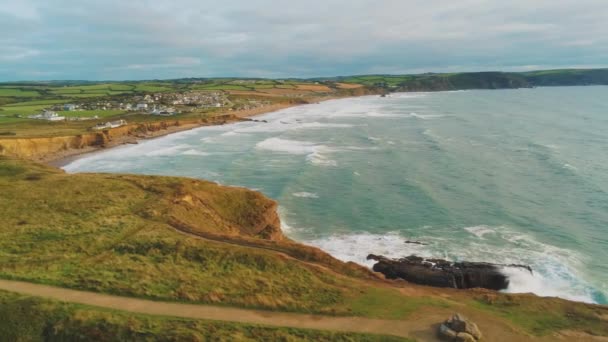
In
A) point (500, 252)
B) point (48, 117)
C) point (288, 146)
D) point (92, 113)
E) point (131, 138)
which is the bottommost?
point (500, 252)

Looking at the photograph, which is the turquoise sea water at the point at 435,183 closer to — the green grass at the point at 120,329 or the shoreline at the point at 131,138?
the shoreline at the point at 131,138

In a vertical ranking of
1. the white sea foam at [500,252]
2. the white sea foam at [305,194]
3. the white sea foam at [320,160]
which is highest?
the white sea foam at [320,160]

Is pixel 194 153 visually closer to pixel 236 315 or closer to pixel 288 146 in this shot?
pixel 288 146

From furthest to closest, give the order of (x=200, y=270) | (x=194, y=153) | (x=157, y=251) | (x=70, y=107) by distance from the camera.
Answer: (x=70, y=107) → (x=194, y=153) → (x=157, y=251) → (x=200, y=270)

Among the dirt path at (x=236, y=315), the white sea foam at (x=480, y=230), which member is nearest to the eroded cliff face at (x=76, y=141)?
the dirt path at (x=236, y=315)

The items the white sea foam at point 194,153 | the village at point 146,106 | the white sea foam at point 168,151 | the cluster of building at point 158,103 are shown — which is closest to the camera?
the white sea foam at point 194,153

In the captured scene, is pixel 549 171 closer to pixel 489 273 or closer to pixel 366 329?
pixel 489 273

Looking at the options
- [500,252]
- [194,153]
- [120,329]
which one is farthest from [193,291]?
[194,153]
